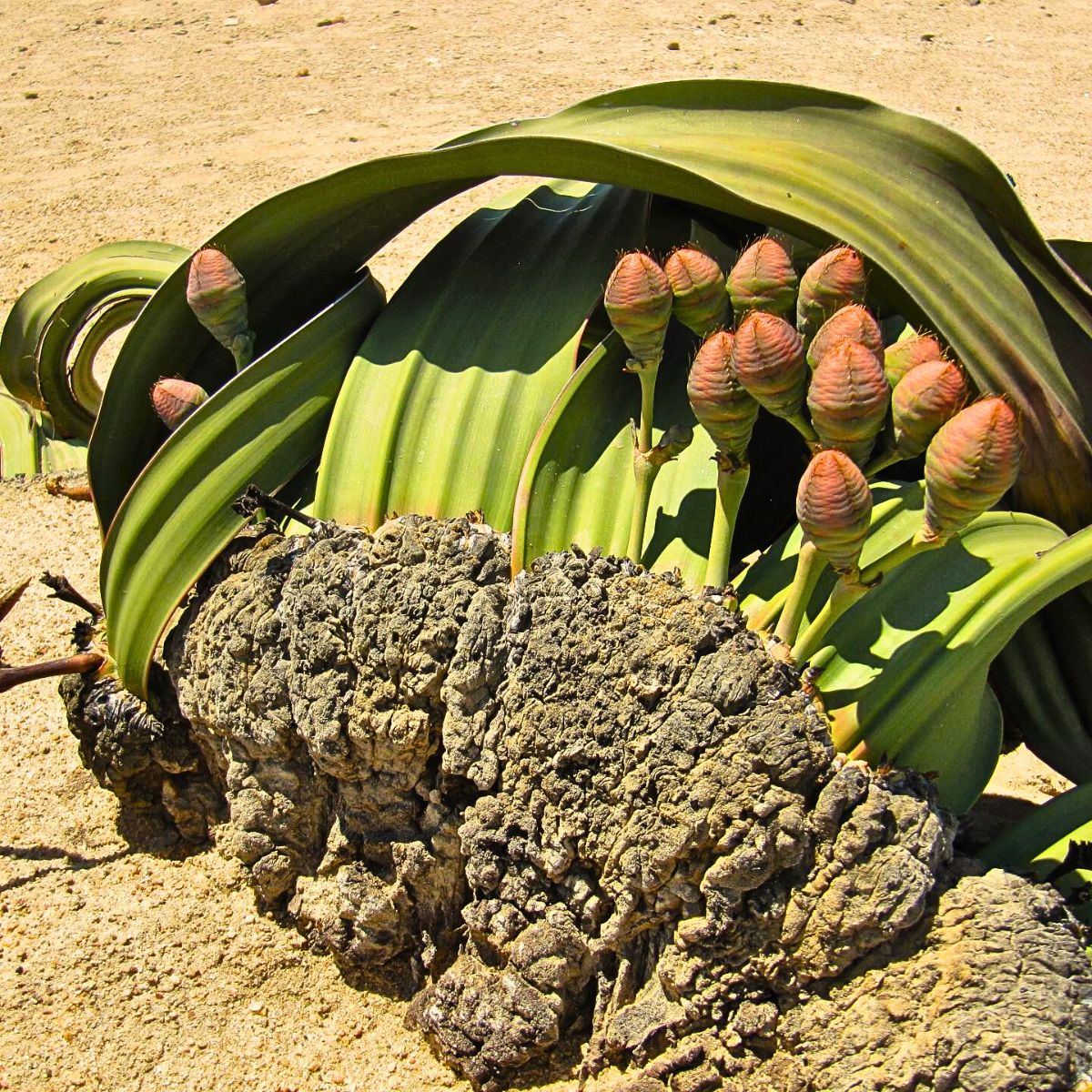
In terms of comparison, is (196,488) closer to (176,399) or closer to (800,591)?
(176,399)

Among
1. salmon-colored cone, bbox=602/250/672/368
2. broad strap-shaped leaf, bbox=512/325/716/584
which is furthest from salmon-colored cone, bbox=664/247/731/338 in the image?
broad strap-shaped leaf, bbox=512/325/716/584

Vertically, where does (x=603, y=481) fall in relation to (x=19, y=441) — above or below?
above

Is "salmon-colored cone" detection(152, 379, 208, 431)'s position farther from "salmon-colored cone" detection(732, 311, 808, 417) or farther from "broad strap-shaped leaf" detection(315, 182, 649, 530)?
"salmon-colored cone" detection(732, 311, 808, 417)

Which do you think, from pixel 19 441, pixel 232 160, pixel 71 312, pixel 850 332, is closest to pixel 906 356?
pixel 850 332

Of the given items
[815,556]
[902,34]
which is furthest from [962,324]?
[902,34]

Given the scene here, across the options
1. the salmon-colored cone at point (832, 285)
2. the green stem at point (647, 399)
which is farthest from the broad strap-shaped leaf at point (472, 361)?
the salmon-colored cone at point (832, 285)

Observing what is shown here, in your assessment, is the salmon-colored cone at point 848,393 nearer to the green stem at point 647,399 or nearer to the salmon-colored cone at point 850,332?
the salmon-colored cone at point 850,332
